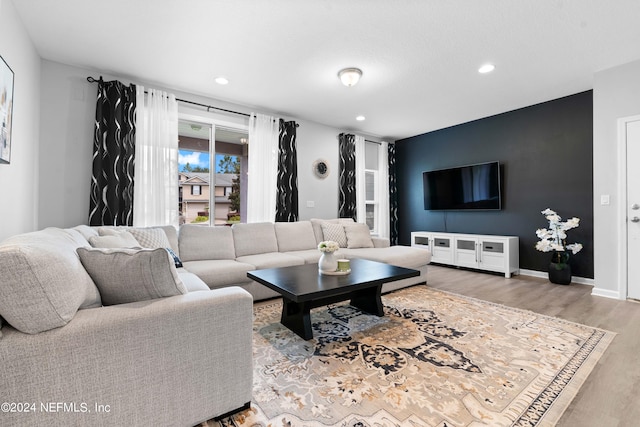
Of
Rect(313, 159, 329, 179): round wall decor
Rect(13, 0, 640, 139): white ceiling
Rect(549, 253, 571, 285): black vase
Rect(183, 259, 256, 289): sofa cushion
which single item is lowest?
Rect(549, 253, 571, 285): black vase

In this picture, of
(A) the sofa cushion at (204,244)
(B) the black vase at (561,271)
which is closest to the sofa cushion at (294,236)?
(A) the sofa cushion at (204,244)

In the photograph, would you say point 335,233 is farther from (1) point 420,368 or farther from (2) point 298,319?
(1) point 420,368

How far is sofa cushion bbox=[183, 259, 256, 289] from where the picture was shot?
2.80 metres

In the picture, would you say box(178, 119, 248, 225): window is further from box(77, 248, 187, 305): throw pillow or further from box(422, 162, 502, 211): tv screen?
box(422, 162, 502, 211): tv screen

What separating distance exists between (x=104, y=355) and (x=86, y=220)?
2.79 meters

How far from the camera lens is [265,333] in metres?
2.34

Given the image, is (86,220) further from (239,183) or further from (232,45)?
(232,45)

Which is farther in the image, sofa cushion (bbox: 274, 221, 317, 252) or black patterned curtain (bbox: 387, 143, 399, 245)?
black patterned curtain (bbox: 387, 143, 399, 245)

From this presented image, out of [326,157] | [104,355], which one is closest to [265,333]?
[104,355]

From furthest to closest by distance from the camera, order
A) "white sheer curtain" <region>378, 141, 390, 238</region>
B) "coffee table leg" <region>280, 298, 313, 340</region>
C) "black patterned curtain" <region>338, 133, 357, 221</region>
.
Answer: "white sheer curtain" <region>378, 141, 390, 238</region> → "black patterned curtain" <region>338, 133, 357, 221</region> → "coffee table leg" <region>280, 298, 313, 340</region>

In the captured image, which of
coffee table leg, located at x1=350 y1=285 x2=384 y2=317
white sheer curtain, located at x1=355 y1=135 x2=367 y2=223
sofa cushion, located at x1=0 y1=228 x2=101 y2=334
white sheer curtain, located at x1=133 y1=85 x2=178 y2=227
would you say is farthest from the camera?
white sheer curtain, located at x1=355 y1=135 x2=367 y2=223

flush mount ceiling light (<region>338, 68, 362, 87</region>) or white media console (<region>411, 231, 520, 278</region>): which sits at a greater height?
flush mount ceiling light (<region>338, 68, 362, 87</region>)

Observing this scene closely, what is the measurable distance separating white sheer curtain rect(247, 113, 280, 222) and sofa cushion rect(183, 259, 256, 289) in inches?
53.6

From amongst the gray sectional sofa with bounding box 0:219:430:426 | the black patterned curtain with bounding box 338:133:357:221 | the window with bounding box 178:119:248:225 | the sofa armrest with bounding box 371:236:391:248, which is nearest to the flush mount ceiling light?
the window with bounding box 178:119:248:225
